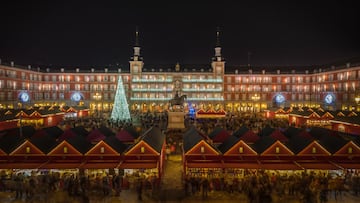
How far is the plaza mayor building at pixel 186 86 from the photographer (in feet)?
328

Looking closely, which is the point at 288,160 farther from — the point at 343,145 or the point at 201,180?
the point at 201,180

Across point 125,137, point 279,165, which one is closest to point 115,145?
point 125,137

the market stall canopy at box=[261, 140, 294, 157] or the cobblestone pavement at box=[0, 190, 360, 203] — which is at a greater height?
the market stall canopy at box=[261, 140, 294, 157]

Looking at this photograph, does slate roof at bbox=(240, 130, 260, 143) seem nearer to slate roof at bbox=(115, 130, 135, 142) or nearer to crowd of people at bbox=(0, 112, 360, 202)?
crowd of people at bbox=(0, 112, 360, 202)

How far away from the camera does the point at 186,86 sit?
101812mm

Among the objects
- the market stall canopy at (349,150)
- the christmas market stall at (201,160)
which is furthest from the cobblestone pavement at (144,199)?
the market stall canopy at (349,150)

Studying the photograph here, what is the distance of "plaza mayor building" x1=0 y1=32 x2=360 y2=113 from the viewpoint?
10000 cm

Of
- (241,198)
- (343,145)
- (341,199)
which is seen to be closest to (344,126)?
(343,145)

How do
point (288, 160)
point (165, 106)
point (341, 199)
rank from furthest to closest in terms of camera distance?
point (165, 106), point (288, 160), point (341, 199)

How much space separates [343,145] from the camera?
2594 cm

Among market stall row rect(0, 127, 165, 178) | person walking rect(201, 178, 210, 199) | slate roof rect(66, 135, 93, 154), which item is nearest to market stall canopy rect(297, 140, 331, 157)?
person walking rect(201, 178, 210, 199)

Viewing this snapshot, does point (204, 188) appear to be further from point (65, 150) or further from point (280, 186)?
point (65, 150)

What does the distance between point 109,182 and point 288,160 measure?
14020 mm

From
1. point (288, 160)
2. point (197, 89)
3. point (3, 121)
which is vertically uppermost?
point (197, 89)
